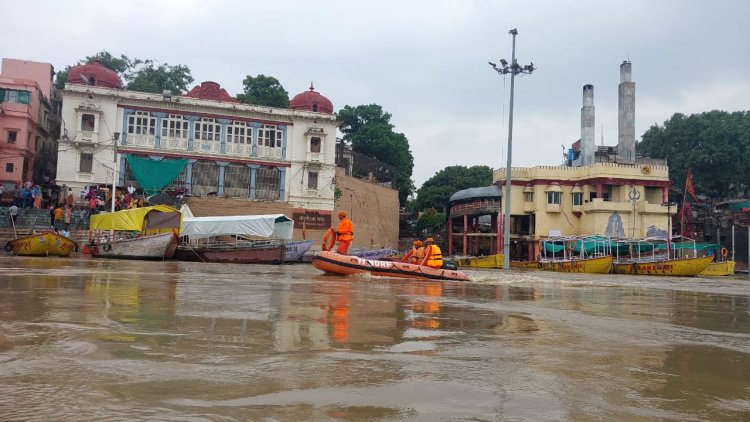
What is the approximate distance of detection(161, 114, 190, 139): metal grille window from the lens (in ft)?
108

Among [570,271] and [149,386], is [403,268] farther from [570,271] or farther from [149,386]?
[570,271]

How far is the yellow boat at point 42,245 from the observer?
21531mm

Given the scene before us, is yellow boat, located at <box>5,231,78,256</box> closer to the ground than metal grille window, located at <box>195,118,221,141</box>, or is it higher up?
closer to the ground

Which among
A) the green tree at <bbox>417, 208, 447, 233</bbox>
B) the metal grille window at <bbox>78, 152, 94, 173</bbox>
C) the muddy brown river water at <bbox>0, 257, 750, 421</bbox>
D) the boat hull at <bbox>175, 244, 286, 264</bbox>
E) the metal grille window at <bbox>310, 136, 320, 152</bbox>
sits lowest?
the muddy brown river water at <bbox>0, 257, 750, 421</bbox>

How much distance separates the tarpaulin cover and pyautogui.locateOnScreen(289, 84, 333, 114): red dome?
8003mm

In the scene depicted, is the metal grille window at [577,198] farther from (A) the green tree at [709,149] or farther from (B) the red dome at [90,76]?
(B) the red dome at [90,76]

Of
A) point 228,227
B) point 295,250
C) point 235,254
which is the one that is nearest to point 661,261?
point 295,250

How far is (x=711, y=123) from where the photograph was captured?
45.8 m

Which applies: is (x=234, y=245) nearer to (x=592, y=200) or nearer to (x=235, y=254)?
(x=235, y=254)

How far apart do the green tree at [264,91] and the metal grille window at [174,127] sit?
11480mm

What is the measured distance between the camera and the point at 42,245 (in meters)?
21.6

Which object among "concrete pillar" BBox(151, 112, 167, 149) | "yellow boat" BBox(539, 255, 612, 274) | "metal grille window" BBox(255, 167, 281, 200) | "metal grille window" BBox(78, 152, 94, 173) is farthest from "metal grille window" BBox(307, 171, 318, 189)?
"yellow boat" BBox(539, 255, 612, 274)

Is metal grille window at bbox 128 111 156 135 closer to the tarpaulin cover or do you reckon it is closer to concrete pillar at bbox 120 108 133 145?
concrete pillar at bbox 120 108 133 145

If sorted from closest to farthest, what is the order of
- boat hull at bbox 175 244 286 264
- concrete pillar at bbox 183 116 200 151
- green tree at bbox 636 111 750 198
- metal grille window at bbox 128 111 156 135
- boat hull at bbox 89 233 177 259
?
1. boat hull at bbox 89 233 177 259
2. boat hull at bbox 175 244 286 264
3. metal grille window at bbox 128 111 156 135
4. concrete pillar at bbox 183 116 200 151
5. green tree at bbox 636 111 750 198
